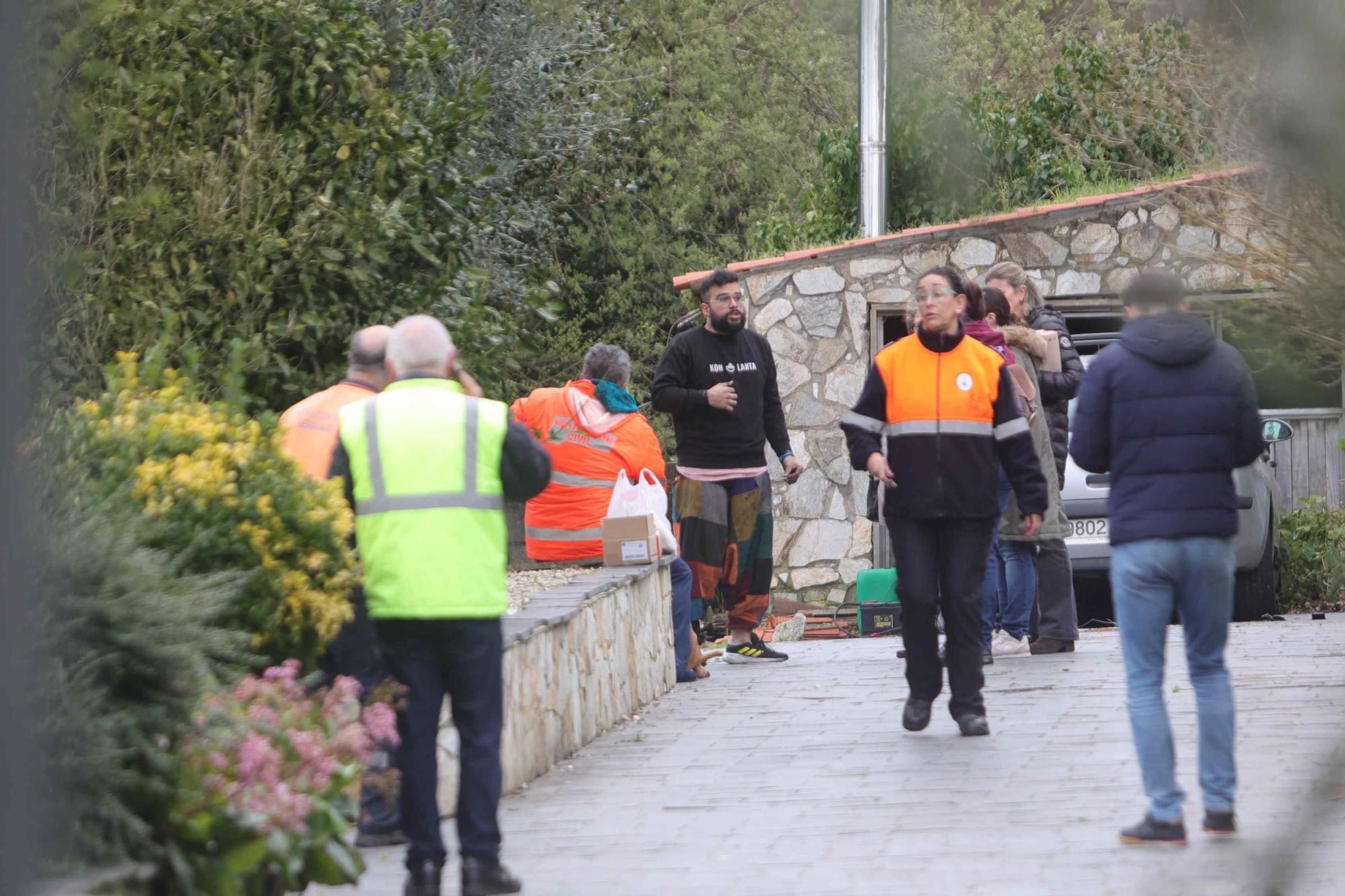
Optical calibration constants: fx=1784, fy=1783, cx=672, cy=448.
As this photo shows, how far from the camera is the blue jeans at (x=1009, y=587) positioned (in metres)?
9.87

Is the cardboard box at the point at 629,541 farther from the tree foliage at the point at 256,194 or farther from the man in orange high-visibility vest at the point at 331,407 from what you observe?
the man in orange high-visibility vest at the point at 331,407

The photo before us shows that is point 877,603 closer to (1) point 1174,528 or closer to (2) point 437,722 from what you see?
(1) point 1174,528

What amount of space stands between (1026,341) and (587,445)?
8.37 ft

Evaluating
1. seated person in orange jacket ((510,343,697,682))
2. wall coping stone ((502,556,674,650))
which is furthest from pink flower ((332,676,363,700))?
seated person in orange jacket ((510,343,697,682))

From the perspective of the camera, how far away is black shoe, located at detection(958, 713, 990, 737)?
7.85m

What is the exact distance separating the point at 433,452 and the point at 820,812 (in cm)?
216

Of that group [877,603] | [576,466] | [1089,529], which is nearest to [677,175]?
[877,603]

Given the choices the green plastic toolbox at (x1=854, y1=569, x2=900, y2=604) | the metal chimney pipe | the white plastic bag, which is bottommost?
the green plastic toolbox at (x1=854, y1=569, x2=900, y2=604)

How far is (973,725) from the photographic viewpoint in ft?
25.8

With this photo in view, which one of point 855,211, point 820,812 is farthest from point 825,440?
point 820,812

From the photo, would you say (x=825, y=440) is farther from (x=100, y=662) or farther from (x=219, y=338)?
(x=100, y=662)

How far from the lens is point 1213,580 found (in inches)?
224

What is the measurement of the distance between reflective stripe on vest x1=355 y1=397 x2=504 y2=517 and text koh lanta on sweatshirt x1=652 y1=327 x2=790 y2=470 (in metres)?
4.63

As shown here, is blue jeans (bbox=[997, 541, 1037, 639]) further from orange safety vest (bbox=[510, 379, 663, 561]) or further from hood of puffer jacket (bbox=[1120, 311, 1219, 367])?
hood of puffer jacket (bbox=[1120, 311, 1219, 367])
